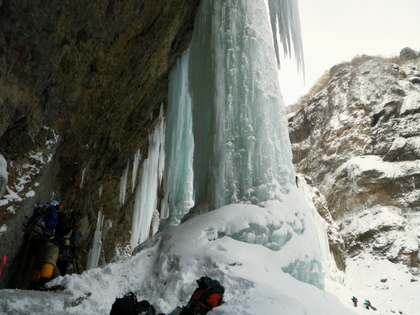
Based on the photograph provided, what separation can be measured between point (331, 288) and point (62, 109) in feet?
39.8

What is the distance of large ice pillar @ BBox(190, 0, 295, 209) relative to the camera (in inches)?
224

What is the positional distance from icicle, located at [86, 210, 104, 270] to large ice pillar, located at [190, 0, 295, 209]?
5951 mm

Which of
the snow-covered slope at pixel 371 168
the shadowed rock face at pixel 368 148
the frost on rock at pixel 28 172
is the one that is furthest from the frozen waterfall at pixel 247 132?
the shadowed rock face at pixel 368 148

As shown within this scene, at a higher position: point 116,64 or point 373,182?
point 373,182

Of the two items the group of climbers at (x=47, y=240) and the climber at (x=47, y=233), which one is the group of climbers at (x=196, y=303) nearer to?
the group of climbers at (x=47, y=240)

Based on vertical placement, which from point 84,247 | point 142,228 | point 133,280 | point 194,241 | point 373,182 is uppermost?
point 373,182

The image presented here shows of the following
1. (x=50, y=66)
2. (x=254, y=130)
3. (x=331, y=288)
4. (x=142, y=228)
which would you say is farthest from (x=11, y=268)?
(x=331, y=288)

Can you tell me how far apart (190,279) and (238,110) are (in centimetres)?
329

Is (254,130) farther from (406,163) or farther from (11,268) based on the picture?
(406,163)

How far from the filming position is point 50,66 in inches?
247

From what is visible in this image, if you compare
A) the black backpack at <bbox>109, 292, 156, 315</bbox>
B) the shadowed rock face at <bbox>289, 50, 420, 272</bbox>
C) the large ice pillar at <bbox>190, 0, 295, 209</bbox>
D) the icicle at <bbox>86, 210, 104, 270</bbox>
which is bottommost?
the black backpack at <bbox>109, 292, 156, 315</bbox>

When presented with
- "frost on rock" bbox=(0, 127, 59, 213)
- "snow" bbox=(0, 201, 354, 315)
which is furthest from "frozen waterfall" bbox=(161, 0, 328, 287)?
"frost on rock" bbox=(0, 127, 59, 213)

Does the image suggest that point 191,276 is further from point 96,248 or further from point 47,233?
point 96,248

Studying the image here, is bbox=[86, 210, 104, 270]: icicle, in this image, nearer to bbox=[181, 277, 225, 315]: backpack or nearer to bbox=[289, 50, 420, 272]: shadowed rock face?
bbox=[181, 277, 225, 315]: backpack
